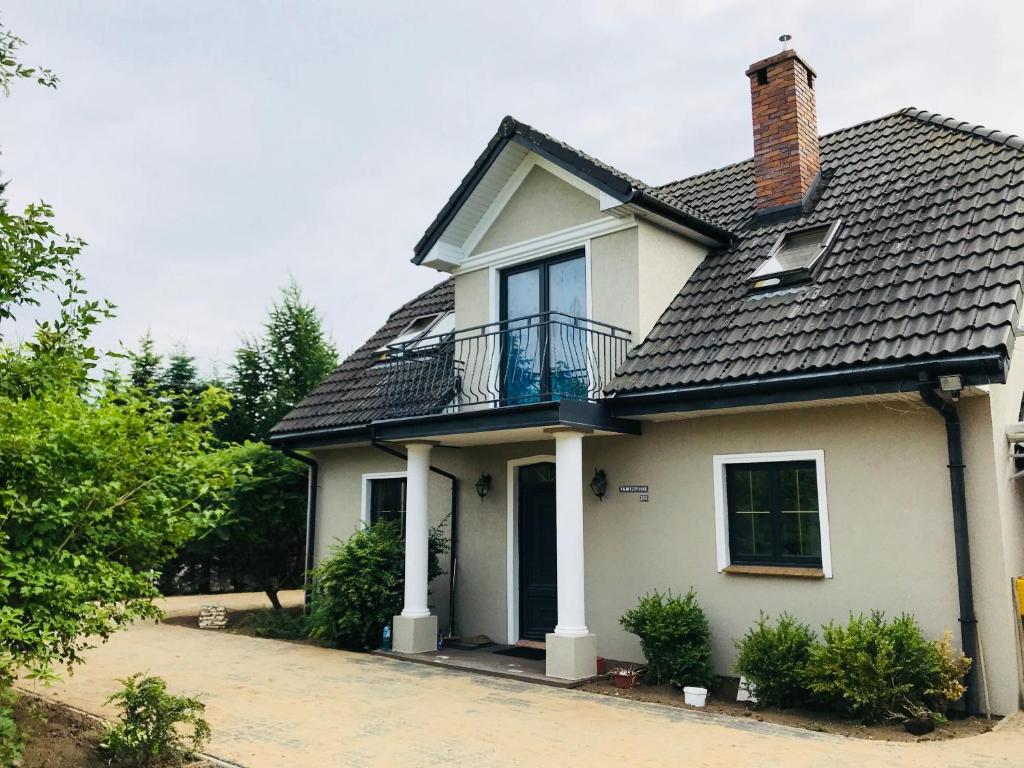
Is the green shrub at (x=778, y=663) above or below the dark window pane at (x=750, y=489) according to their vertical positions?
below

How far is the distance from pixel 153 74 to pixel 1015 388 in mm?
10737

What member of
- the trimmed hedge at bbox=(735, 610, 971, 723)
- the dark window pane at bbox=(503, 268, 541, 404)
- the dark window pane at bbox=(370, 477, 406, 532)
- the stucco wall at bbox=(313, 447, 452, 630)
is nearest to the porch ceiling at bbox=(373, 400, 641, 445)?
the dark window pane at bbox=(503, 268, 541, 404)

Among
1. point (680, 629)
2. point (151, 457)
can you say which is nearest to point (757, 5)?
point (680, 629)

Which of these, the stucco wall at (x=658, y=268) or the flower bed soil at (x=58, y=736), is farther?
the stucco wall at (x=658, y=268)

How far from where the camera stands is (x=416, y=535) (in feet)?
36.6

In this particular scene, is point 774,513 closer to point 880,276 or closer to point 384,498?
point 880,276

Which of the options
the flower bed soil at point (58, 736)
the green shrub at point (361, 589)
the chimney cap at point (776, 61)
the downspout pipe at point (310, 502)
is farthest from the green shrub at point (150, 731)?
the chimney cap at point (776, 61)

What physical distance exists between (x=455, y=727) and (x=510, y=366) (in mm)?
5245

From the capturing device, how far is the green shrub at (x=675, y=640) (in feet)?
28.1

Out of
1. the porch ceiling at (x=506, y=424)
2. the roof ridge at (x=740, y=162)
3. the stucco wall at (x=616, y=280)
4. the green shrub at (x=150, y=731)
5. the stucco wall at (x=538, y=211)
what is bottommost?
the green shrub at (x=150, y=731)

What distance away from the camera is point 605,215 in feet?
34.9

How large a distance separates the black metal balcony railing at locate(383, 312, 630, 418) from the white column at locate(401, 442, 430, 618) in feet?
2.24

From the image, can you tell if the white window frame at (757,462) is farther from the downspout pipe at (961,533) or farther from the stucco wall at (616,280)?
the stucco wall at (616,280)

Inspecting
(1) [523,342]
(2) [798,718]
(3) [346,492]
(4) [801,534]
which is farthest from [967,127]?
(3) [346,492]
